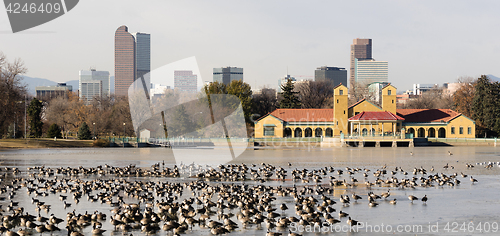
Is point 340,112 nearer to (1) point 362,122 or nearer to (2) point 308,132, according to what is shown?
(1) point 362,122

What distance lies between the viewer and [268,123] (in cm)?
8681

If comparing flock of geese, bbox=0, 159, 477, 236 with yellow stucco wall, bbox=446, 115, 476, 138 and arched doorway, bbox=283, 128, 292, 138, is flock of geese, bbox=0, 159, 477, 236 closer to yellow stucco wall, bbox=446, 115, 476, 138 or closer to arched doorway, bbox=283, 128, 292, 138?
arched doorway, bbox=283, 128, 292, 138

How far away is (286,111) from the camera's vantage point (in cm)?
8938

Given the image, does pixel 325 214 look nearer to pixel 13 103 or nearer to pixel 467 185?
pixel 467 185

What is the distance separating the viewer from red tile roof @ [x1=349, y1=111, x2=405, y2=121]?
8094 cm

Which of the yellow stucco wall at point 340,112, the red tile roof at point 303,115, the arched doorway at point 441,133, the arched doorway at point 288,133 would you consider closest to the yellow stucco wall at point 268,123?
the red tile roof at point 303,115

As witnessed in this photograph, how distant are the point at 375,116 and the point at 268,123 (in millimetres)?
17728

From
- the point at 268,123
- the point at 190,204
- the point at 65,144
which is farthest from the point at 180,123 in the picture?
the point at 190,204

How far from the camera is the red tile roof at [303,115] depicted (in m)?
86.8

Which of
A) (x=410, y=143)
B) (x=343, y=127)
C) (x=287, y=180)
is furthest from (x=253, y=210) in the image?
(x=343, y=127)

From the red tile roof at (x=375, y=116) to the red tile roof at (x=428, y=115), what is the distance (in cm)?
452

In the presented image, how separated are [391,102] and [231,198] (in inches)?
2776
